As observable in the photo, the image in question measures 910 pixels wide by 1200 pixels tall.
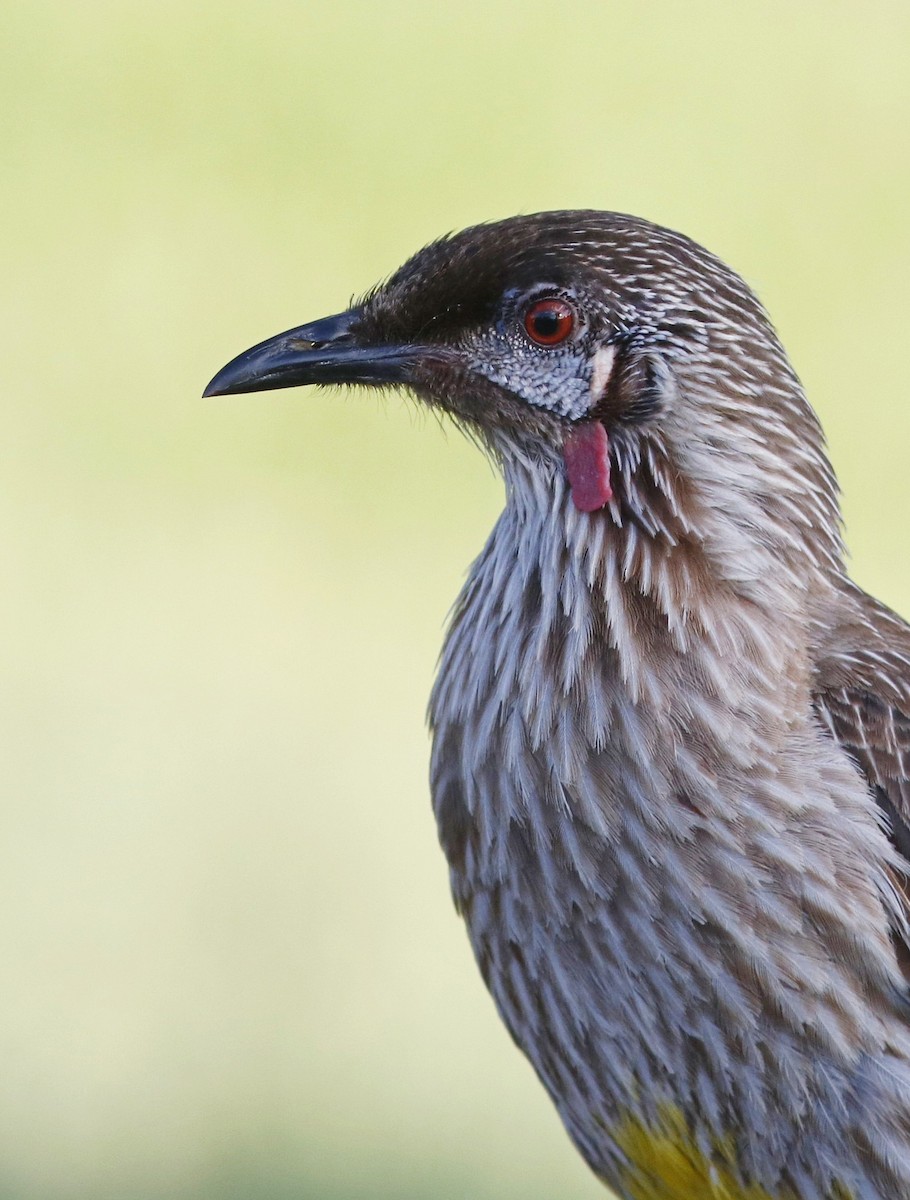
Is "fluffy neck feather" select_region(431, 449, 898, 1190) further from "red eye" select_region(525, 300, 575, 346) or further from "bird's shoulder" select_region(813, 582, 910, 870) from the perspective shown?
"red eye" select_region(525, 300, 575, 346)

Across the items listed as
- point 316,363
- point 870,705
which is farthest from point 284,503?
point 870,705

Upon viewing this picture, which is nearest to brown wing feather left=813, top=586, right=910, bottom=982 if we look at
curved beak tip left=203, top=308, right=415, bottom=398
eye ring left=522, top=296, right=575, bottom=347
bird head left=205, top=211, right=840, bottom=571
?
bird head left=205, top=211, right=840, bottom=571

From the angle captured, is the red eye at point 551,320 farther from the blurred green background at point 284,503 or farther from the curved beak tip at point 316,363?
the blurred green background at point 284,503

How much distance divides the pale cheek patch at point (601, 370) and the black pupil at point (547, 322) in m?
0.10

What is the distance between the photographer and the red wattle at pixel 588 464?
387 centimetres

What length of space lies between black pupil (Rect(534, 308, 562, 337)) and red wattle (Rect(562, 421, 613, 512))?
197 millimetres

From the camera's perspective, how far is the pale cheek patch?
3.85 meters

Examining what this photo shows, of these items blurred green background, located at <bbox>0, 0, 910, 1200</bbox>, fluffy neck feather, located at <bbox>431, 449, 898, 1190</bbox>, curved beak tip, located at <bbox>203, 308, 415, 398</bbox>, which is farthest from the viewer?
blurred green background, located at <bbox>0, 0, 910, 1200</bbox>

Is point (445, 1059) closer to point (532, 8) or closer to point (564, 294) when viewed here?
point (564, 294)

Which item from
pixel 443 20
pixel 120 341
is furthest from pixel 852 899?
pixel 443 20

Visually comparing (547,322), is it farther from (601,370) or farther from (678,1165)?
(678,1165)

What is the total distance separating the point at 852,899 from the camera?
369 centimetres

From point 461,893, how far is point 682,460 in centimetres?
105

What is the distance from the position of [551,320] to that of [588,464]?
301mm
